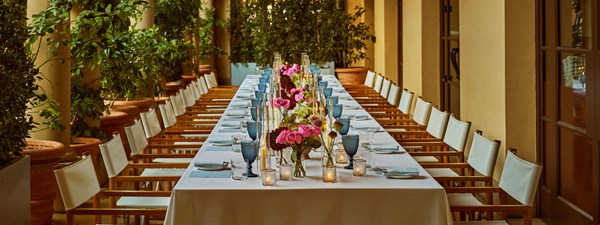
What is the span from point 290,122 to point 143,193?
791 millimetres

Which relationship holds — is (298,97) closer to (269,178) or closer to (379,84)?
(269,178)

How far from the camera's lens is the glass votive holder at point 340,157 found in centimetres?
535

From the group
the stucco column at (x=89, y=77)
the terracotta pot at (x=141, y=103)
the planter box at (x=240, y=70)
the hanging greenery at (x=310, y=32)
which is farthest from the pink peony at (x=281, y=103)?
the planter box at (x=240, y=70)

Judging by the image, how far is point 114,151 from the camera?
6090 millimetres

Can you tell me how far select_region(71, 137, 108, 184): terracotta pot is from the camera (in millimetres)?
7949

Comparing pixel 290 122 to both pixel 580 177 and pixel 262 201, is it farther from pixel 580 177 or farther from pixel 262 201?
pixel 580 177

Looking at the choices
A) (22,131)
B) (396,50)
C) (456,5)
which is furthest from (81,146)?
(396,50)

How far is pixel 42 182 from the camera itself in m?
6.84

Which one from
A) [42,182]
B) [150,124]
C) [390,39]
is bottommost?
[42,182]

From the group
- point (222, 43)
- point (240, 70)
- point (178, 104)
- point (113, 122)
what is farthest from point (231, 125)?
point (222, 43)

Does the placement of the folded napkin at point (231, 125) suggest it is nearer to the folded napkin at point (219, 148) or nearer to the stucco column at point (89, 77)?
the folded napkin at point (219, 148)

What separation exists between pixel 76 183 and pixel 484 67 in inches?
156

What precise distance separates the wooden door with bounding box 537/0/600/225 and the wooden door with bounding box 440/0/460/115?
3762 mm

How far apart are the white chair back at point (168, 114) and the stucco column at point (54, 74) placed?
124 centimetres
